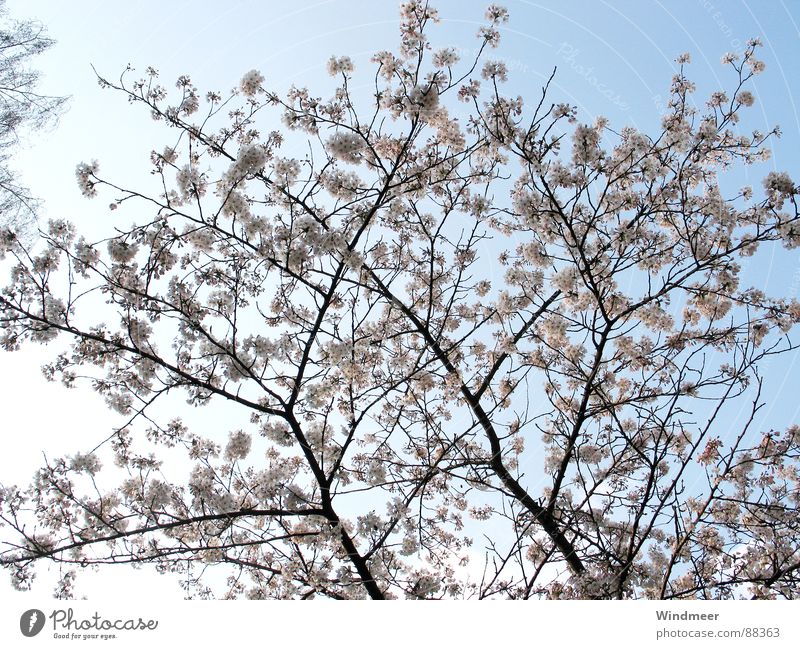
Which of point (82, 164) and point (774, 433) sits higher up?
point (82, 164)

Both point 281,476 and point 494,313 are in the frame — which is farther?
point 494,313

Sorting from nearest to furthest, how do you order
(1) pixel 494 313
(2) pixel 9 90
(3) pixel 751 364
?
(3) pixel 751 364, (1) pixel 494 313, (2) pixel 9 90

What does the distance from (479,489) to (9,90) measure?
11.1 m

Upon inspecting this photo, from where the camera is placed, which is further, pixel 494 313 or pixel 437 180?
pixel 494 313

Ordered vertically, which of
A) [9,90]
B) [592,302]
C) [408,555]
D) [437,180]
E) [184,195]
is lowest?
[408,555]

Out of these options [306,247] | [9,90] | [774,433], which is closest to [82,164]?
[306,247]

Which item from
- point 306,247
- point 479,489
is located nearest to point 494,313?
point 479,489

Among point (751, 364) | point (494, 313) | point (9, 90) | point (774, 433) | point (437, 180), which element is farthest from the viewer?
point (9, 90)

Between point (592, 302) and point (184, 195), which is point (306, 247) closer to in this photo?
point (184, 195)

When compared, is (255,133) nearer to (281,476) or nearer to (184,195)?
(184,195)

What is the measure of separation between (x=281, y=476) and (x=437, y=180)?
3.47m

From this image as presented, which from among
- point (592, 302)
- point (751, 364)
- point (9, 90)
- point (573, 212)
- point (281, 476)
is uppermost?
point (9, 90)

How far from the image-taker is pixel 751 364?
A: 509 centimetres

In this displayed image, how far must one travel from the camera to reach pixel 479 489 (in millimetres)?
6637
